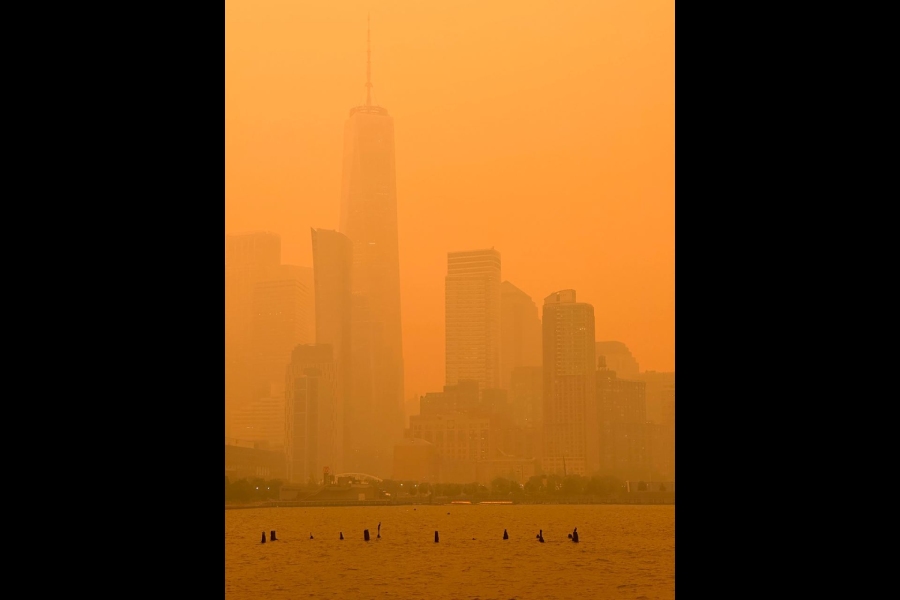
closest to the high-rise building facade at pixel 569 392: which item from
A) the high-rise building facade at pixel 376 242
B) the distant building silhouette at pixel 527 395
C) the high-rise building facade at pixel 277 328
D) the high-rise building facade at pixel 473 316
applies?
the distant building silhouette at pixel 527 395

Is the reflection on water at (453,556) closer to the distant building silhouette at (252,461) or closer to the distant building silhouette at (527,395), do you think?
the distant building silhouette at (252,461)

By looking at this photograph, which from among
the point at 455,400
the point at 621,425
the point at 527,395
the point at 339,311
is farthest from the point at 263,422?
the point at 621,425

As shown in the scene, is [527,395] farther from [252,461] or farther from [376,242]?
[252,461]
